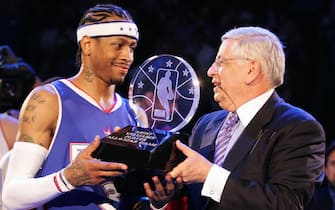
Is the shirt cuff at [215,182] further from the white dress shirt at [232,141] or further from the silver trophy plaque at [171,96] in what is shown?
the silver trophy plaque at [171,96]

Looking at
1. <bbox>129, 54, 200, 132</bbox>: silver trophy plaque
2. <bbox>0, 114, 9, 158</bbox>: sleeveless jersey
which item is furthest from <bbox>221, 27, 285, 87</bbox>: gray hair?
<bbox>0, 114, 9, 158</bbox>: sleeveless jersey

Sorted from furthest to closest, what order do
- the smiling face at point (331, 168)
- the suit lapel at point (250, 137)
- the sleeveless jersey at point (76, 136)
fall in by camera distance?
the smiling face at point (331, 168)
the sleeveless jersey at point (76, 136)
the suit lapel at point (250, 137)

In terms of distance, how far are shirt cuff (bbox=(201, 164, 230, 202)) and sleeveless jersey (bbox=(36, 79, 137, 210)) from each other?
22.2 inches

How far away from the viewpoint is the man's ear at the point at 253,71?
108 inches

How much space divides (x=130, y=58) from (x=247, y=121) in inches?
23.7

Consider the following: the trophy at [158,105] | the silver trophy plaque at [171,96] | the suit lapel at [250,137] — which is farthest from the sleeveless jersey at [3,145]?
Answer: the suit lapel at [250,137]

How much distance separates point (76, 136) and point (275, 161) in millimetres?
844

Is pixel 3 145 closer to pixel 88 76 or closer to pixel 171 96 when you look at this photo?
pixel 88 76

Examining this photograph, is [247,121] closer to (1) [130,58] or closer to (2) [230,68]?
(2) [230,68]

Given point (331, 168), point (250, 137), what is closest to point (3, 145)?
point (250, 137)

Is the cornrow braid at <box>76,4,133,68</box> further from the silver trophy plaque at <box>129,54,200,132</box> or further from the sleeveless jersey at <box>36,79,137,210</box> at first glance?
the silver trophy plaque at <box>129,54,200,132</box>

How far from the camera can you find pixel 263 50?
273 cm

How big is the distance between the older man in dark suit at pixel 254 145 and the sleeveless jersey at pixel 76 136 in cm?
40

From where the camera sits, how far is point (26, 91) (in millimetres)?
4312
